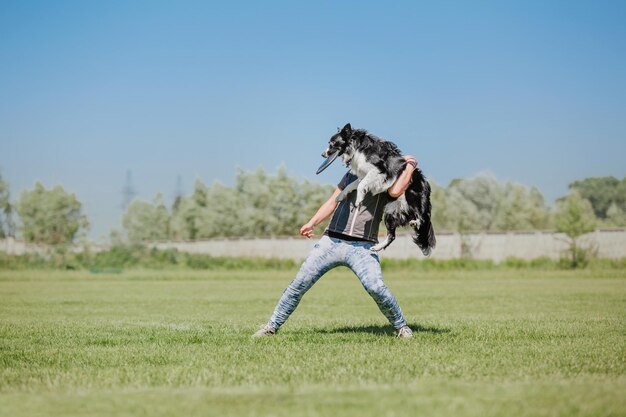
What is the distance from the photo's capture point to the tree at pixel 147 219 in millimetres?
98688

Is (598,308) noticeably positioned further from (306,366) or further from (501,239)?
(501,239)

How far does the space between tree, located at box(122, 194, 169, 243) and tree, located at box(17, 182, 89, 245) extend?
45.4 ft

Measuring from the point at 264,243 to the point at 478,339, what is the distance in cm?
5163

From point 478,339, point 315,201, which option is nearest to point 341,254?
point 478,339

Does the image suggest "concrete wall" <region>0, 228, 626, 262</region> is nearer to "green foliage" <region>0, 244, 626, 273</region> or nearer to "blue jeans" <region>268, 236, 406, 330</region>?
"green foliage" <region>0, 244, 626, 273</region>

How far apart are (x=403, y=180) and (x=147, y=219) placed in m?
95.5

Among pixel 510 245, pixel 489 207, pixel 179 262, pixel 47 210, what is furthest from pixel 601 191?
pixel 179 262

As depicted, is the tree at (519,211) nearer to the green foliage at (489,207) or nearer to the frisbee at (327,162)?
the green foliage at (489,207)

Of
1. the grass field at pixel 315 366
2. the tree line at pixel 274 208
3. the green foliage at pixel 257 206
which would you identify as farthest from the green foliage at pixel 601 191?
the grass field at pixel 315 366

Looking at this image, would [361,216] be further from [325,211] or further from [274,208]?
[274,208]

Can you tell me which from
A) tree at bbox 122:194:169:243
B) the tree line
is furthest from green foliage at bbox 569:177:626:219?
tree at bbox 122:194:169:243

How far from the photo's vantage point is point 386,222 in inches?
332

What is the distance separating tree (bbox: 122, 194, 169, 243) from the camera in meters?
98.7

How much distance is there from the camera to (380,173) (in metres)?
7.95
